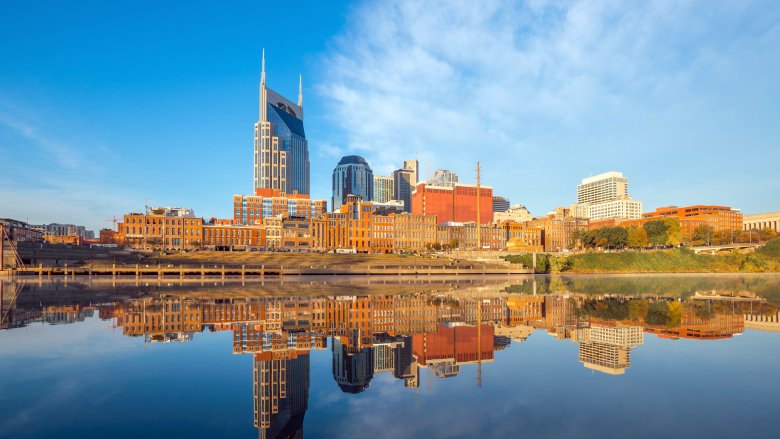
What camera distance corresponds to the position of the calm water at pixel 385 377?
32.1 feet

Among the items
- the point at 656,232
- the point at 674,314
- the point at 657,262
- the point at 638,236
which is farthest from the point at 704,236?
the point at 674,314

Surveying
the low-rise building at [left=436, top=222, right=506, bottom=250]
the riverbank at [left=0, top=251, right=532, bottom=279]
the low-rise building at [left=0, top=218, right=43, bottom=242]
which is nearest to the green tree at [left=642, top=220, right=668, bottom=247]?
the low-rise building at [left=436, top=222, right=506, bottom=250]

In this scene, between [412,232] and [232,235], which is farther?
[232,235]

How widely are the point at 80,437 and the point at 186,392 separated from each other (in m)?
3.19

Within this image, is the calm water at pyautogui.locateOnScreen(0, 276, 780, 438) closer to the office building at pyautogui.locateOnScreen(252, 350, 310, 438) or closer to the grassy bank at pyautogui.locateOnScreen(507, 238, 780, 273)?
the office building at pyautogui.locateOnScreen(252, 350, 310, 438)

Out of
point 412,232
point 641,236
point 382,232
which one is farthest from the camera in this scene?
point 412,232

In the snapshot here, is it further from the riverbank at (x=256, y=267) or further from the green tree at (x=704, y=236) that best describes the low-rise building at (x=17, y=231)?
the green tree at (x=704, y=236)

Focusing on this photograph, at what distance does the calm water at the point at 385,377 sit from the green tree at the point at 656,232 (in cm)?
13365

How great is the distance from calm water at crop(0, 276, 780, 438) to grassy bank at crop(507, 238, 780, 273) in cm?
8458

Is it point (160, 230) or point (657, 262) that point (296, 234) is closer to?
point (160, 230)

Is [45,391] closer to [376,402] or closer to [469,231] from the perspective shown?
[376,402]

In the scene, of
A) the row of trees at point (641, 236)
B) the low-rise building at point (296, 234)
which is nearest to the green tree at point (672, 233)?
the row of trees at point (641, 236)

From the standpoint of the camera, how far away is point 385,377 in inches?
549

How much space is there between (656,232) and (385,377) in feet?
518
